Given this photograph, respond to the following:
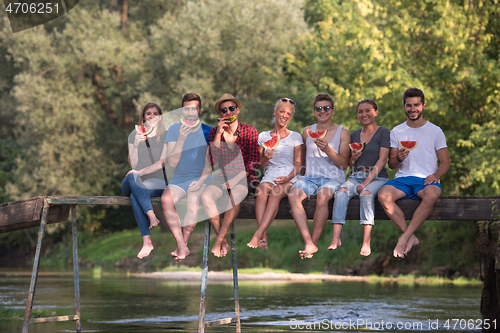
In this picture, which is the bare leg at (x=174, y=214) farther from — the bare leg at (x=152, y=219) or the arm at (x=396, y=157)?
the arm at (x=396, y=157)

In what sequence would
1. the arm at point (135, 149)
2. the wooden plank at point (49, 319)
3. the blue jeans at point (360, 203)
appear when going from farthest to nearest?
the wooden plank at point (49, 319)
the arm at point (135, 149)
the blue jeans at point (360, 203)

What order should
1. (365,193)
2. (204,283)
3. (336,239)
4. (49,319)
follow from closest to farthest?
(336,239) < (365,193) < (204,283) < (49,319)

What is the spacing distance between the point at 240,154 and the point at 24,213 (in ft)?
10.3

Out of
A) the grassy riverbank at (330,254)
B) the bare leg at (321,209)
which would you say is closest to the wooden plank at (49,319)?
the bare leg at (321,209)

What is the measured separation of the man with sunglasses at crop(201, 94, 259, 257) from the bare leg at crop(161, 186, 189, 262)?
37 centimetres

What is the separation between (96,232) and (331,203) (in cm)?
2896

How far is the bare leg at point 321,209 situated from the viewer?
7.62 metres

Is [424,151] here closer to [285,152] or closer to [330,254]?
[285,152]

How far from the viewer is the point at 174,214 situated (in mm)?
7668

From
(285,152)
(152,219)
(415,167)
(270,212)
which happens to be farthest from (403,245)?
(152,219)

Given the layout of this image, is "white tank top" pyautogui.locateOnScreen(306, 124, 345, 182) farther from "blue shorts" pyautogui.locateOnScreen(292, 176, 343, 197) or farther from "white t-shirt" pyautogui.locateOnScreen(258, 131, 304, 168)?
"white t-shirt" pyautogui.locateOnScreen(258, 131, 304, 168)

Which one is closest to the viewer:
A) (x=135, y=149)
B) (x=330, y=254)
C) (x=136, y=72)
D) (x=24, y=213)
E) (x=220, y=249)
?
(x=220, y=249)

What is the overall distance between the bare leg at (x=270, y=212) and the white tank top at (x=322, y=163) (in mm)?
458

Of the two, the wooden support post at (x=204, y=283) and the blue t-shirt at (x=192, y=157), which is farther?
the blue t-shirt at (x=192, y=157)
